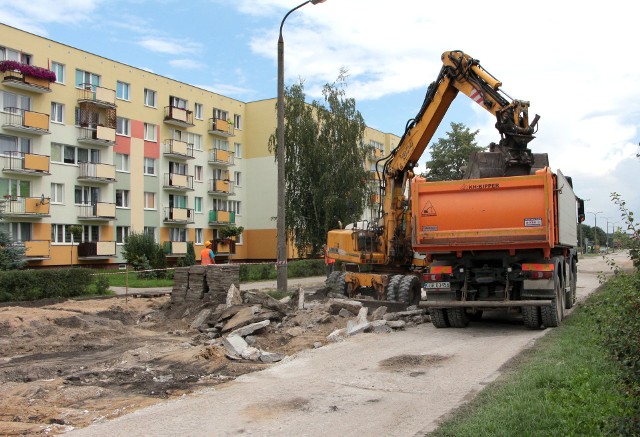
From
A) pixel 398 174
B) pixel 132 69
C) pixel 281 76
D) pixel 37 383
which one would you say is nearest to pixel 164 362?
pixel 37 383

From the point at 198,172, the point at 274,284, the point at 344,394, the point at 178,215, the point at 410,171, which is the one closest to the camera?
the point at 344,394

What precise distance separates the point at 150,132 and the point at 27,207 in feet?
39.5

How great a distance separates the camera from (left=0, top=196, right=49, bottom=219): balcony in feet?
110

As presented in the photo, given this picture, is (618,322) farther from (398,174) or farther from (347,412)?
(398,174)

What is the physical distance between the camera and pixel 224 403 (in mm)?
6809

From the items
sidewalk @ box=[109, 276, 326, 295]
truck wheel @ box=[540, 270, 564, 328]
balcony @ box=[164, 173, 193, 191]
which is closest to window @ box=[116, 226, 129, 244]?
balcony @ box=[164, 173, 193, 191]

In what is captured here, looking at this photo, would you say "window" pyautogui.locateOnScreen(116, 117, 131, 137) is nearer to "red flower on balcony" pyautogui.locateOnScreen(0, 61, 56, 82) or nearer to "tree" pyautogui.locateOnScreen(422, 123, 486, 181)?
"red flower on balcony" pyautogui.locateOnScreen(0, 61, 56, 82)

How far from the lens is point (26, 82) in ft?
112

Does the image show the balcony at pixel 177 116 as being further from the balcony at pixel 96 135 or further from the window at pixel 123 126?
the balcony at pixel 96 135

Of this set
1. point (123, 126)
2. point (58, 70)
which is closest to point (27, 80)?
point (58, 70)

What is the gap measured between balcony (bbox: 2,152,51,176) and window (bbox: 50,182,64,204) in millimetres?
1654

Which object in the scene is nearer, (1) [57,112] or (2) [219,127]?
(1) [57,112]

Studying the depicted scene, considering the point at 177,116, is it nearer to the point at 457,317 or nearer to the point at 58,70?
the point at 58,70

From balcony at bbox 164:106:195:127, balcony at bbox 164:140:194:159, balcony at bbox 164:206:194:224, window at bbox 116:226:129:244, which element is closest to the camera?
window at bbox 116:226:129:244
